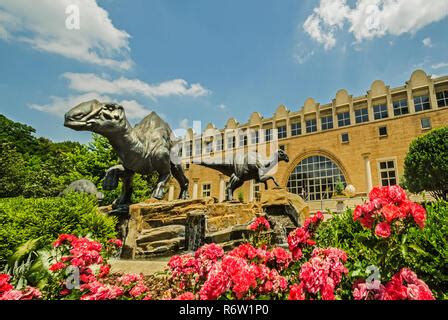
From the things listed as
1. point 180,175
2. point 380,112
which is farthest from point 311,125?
point 180,175

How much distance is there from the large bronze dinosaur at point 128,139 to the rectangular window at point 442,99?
2607 centimetres

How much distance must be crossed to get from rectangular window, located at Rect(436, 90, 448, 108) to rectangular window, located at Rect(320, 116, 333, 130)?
360 inches

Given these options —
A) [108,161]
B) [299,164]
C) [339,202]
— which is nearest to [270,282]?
[108,161]

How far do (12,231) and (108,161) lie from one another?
12821mm

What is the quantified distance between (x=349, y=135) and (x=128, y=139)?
24984 millimetres

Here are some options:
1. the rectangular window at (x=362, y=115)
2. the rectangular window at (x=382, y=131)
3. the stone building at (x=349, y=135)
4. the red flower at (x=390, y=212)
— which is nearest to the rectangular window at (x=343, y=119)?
the stone building at (x=349, y=135)

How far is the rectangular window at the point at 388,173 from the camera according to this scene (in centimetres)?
2281

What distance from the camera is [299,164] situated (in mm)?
28219

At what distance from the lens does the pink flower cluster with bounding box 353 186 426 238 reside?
5.27ft

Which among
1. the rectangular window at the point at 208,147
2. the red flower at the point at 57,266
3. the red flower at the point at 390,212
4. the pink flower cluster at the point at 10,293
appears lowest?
the pink flower cluster at the point at 10,293

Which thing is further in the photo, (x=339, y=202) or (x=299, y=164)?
(x=299, y=164)

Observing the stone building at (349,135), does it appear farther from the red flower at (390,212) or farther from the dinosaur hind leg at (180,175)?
the red flower at (390,212)
